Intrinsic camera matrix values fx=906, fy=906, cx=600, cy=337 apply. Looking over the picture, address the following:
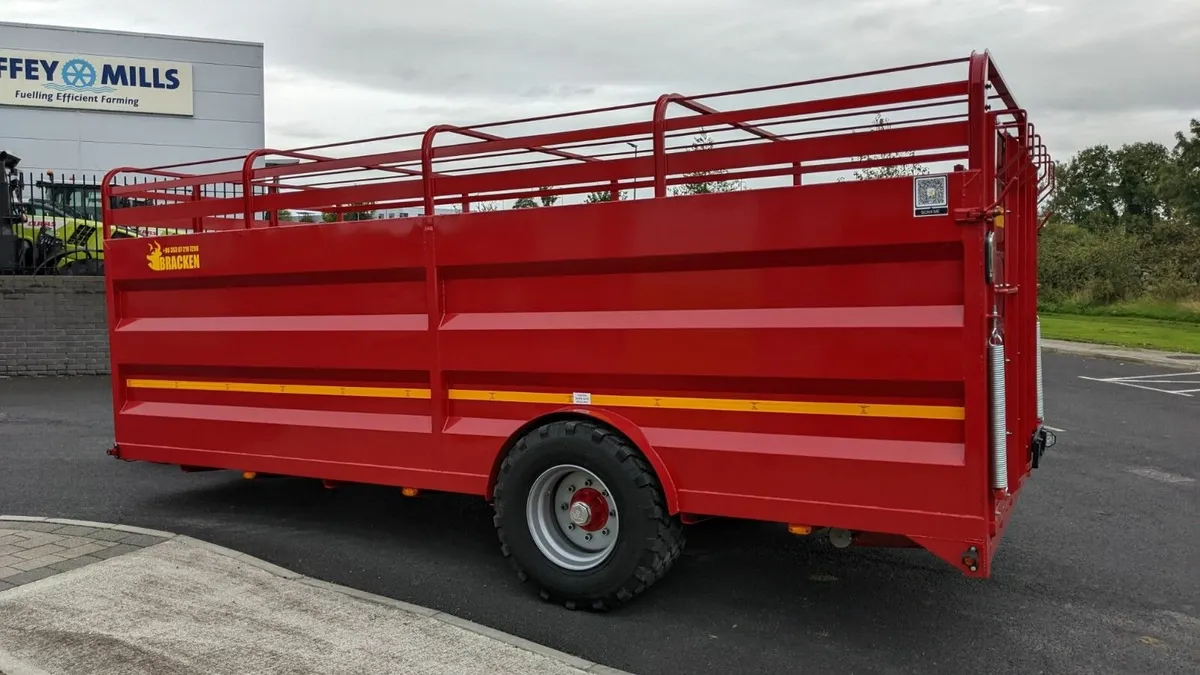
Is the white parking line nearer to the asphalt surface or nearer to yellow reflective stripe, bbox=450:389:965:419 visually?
the asphalt surface

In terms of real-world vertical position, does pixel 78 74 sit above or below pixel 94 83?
above

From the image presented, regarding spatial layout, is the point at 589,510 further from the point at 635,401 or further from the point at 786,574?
the point at 786,574

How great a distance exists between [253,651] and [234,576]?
1006 mm

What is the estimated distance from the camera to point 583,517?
429cm

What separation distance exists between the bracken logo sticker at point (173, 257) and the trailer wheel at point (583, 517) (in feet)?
8.22

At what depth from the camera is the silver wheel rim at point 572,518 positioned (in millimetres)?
4301

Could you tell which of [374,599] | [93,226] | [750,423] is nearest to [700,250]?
[750,423]

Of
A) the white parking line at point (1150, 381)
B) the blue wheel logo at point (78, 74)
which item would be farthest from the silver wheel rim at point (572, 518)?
the blue wheel logo at point (78, 74)

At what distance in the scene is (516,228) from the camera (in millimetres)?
4398

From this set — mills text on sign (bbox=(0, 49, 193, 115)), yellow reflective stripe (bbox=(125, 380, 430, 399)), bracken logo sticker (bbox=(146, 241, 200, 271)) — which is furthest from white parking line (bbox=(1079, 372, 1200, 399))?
mills text on sign (bbox=(0, 49, 193, 115))

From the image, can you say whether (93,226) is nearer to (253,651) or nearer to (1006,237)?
(253,651)

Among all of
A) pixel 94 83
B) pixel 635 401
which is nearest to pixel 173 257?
pixel 635 401

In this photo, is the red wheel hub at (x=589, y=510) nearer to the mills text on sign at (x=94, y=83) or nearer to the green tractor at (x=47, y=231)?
the green tractor at (x=47, y=231)

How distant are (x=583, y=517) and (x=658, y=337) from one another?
942 millimetres
